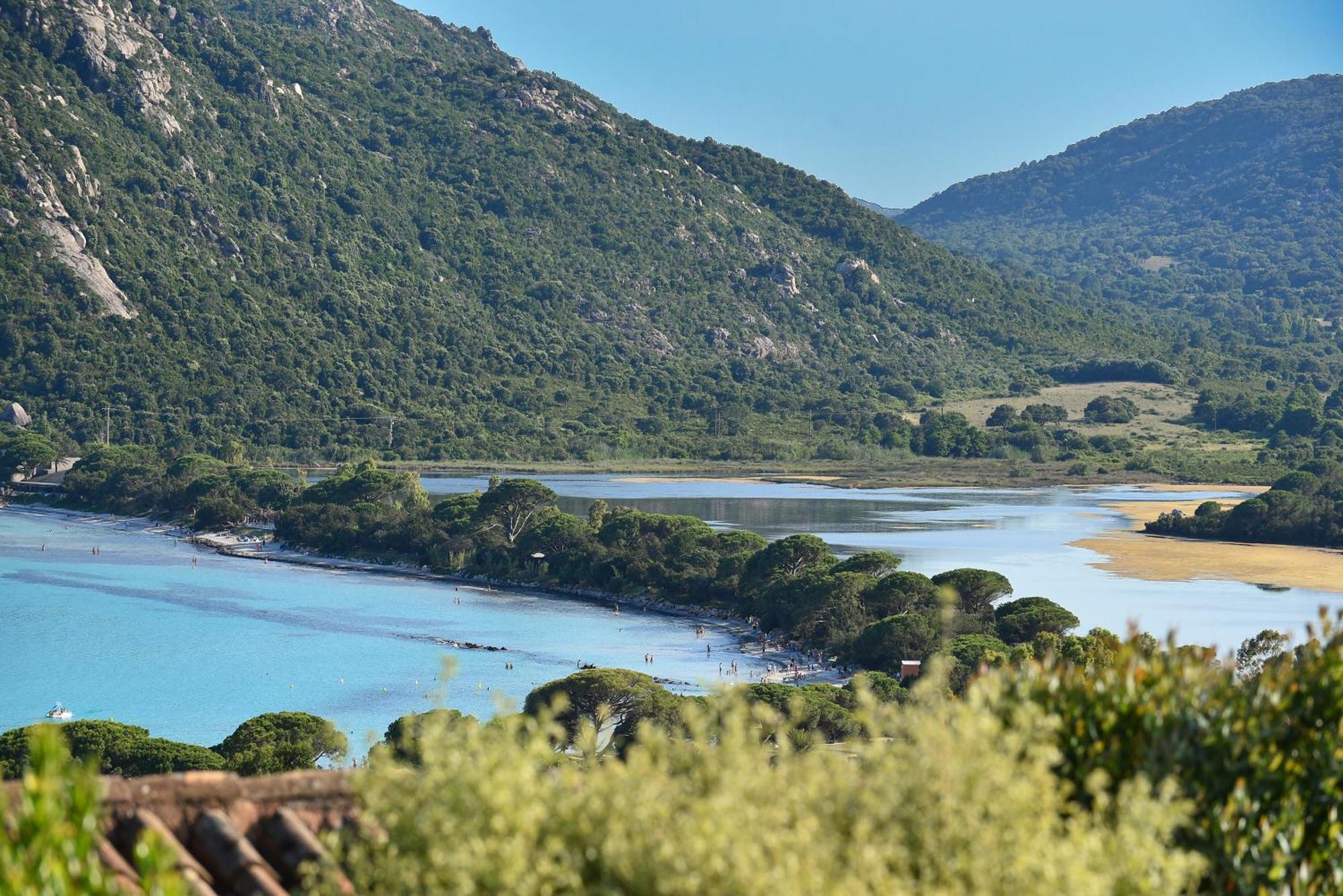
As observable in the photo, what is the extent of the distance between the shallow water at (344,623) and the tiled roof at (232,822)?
997 inches

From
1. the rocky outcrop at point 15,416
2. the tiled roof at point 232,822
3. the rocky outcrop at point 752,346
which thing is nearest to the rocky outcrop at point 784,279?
the rocky outcrop at point 752,346

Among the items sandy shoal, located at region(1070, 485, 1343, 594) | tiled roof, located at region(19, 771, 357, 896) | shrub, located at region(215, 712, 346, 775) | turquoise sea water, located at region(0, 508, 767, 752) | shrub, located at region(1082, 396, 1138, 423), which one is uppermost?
shrub, located at region(1082, 396, 1138, 423)

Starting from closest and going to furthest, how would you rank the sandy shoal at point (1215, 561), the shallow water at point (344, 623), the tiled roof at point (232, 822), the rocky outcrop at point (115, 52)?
1. the tiled roof at point (232, 822)
2. the shallow water at point (344, 623)
3. the sandy shoal at point (1215, 561)
4. the rocky outcrop at point (115, 52)

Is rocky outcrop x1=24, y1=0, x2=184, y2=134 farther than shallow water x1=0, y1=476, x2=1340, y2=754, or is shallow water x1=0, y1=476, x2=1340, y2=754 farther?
rocky outcrop x1=24, y1=0, x2=184, y2=134

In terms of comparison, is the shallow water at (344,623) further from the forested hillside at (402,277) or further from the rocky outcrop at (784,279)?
the rocky outcrop at (784,279)

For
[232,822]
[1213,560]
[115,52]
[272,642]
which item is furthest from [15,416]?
[232,822]

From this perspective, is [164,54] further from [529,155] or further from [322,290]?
[529,155]

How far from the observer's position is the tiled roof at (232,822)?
692 centimetres

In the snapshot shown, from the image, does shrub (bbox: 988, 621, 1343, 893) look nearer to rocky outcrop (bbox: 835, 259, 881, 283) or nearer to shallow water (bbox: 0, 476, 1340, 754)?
shallow water (bbox: 0, 476, 1340, 754)

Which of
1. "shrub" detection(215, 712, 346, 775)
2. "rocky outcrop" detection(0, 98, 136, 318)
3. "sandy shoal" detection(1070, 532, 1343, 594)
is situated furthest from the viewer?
"rocky outcrop" detection(0, 98, 136, 318)

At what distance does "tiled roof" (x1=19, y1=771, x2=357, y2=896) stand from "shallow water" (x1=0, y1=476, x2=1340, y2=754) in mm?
25332

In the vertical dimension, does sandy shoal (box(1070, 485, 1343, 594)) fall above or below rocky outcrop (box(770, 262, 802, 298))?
below

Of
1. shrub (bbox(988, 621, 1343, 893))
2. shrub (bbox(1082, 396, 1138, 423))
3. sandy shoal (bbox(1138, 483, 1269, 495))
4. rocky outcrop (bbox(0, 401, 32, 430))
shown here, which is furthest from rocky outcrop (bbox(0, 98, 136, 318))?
shrub (bbox(988, 621, 1343, 893))

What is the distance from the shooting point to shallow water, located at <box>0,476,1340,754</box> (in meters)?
43.4
